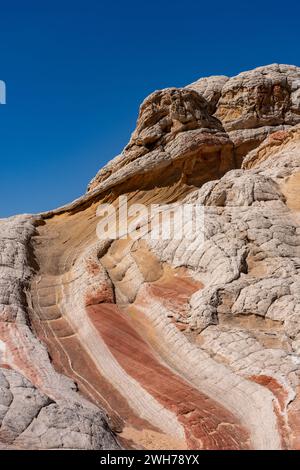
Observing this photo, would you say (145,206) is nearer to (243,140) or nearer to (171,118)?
(171,118)

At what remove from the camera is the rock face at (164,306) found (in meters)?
10.2

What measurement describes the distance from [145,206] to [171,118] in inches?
175

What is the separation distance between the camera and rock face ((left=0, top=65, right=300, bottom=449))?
10.2 meters

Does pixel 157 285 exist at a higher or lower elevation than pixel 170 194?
lower

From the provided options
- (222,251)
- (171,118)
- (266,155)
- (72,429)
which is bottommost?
(72,429)

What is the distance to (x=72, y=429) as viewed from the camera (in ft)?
29.4

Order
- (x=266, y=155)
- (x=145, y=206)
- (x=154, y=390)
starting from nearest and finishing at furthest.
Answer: (x=154, y=390) → (x=145, y=206) → (x=266, y=155)

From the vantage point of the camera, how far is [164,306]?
14609mm

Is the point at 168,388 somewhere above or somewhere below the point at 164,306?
below

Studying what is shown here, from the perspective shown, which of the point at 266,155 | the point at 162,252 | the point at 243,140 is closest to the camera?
the point at 162,252

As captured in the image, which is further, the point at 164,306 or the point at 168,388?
the point at 164,306

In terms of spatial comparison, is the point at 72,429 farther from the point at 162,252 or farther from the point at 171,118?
the point at 171,118
